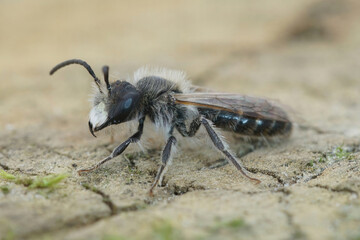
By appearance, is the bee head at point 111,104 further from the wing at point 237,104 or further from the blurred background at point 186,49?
the blurred background at point 186,49

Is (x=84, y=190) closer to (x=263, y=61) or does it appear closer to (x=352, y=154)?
(x=352, y=154)

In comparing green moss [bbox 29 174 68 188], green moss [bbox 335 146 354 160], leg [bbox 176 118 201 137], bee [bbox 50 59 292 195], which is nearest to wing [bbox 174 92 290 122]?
bee [bbox 50 59 292 195]

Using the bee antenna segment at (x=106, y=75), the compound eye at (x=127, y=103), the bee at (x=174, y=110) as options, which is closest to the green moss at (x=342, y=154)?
the bee at (x=174, y=110)

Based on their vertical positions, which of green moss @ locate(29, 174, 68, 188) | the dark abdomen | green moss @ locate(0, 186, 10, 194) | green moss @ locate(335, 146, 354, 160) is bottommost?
green moss @ locate(335, 146, 354, 160)

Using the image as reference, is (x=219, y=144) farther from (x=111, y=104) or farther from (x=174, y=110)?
(x=111, y=104)

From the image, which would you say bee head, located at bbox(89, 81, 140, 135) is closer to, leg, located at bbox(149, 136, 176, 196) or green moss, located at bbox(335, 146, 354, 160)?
leg, located at bbox(149, 136, 176, 196)

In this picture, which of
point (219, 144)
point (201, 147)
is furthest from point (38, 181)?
point (201, 147)

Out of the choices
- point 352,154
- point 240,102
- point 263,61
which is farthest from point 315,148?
point 263,61
